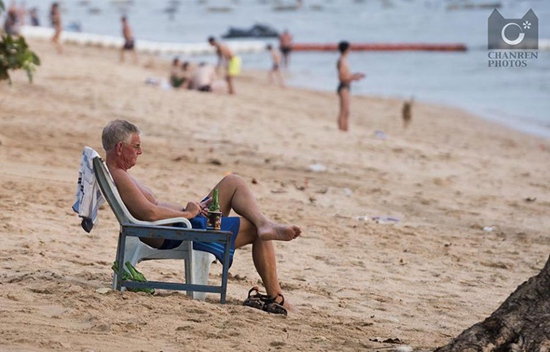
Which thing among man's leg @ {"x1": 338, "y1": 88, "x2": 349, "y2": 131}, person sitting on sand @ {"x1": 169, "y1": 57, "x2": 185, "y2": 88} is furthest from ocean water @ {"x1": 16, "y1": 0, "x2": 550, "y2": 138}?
person sitting on sand @ {"x1": 169, "y1": 57, "x2": 185, "y2": 88}

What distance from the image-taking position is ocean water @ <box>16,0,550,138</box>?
26641 millimetres

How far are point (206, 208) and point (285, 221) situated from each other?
2829mm

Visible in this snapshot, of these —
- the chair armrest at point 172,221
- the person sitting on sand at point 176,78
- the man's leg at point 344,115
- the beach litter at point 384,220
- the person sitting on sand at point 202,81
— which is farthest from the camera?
the person sitting on sand at point 176,78

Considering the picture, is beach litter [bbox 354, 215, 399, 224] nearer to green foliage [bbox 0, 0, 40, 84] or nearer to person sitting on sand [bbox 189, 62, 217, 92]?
green foliage [bbox 0, 0, 40, 84]

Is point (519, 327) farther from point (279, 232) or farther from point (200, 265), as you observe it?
point (200, 265)

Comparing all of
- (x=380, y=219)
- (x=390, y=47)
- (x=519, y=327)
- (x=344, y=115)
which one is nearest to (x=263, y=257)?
(x=519, y=327)

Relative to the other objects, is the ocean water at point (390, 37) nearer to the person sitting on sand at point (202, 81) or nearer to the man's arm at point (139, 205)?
the person sitting on sand at point (202, 81)

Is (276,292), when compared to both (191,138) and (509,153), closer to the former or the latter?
(191,138)

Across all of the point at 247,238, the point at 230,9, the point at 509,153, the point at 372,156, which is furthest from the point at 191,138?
the point at 230,9

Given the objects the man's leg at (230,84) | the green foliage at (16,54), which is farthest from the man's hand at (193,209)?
the man's leg at (230,84)

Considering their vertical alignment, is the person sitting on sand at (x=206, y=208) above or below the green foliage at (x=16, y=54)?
below

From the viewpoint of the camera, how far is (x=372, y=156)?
42.8 feet

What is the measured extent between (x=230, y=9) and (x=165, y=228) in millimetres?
76669

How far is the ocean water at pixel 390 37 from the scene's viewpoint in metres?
26.6
